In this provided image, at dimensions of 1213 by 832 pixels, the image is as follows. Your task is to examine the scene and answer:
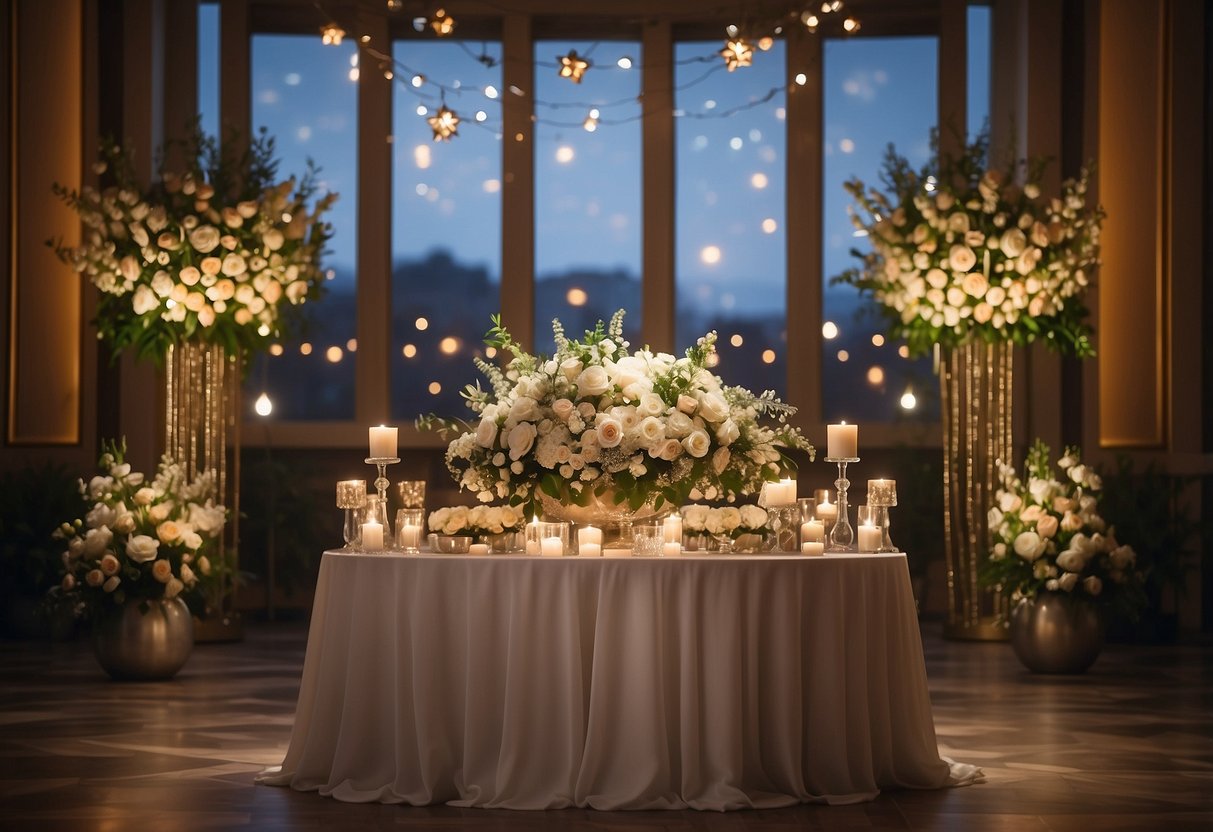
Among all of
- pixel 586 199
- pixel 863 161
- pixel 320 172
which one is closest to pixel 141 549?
pixel 320 172

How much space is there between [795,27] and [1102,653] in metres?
4.42

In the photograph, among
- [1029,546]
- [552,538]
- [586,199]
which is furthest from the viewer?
[586,199]

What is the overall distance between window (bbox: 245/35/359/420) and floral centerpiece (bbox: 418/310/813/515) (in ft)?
18.5

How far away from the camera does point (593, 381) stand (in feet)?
15.3

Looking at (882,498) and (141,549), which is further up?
(882,498)

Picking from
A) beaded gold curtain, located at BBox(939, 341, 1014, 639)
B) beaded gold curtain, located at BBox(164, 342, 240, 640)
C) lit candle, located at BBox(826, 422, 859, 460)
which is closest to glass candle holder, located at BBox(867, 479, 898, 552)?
lit candle, located at BBox(826, 422, 859, 460)

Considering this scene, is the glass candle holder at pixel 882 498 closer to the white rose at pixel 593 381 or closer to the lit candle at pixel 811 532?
the lit candle at pixel 811 532

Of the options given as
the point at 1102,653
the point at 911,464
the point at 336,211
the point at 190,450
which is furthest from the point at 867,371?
the point at 190,450

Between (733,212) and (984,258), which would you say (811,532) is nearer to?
(984,258)

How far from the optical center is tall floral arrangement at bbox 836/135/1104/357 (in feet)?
26.5

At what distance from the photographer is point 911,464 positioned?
32.0 feet

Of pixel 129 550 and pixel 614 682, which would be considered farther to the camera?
pixel 129 550

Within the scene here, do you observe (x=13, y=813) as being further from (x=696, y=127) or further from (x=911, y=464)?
(x=696, y=127)

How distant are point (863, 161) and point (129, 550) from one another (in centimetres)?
566
